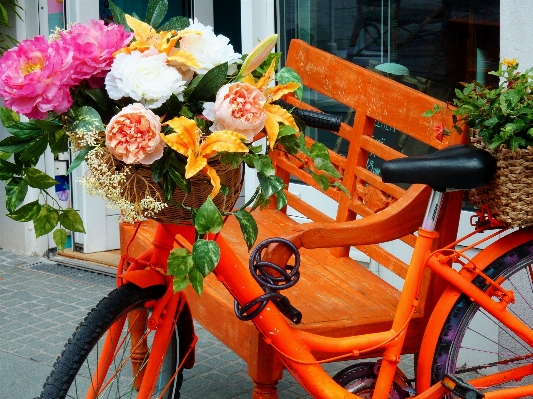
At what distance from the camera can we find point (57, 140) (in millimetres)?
2182

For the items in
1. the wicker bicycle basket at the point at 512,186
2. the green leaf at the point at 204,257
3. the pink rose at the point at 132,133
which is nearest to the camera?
the pink rose at the point at 132,133

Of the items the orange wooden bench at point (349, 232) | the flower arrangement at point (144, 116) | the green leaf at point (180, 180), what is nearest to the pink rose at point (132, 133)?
the flower arrangement at point (144, 116)

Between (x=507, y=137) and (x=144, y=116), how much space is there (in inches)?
41.4

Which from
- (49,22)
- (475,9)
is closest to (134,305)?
(475,9)

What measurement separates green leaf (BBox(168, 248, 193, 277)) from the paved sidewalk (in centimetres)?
179

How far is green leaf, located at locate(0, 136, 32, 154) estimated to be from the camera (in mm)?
2166

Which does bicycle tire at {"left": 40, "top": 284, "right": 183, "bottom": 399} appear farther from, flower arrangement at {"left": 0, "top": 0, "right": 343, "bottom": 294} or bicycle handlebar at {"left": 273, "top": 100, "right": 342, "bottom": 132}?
bicycle handlebar at {"left": 273, "top": 100, "right": 342, "bottom": 132}

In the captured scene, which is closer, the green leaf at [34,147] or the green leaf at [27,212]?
the green leaf at [34,147]

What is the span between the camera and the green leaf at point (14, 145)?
2.17 metres

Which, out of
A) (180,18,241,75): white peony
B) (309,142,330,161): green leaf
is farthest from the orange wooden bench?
(180,18,241,75): white peony

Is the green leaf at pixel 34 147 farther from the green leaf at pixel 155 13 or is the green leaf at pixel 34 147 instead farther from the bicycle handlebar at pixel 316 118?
the bicycle handlebar at pixel 316 118

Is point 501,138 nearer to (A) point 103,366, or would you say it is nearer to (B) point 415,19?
(A) point 103,366

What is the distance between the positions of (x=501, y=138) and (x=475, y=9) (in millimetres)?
1891

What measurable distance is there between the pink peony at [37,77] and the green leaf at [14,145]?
99 millimetres
